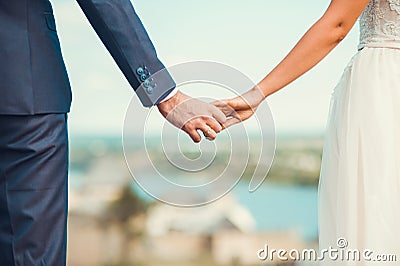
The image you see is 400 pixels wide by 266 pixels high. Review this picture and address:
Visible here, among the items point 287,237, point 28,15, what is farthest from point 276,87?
point 287,237

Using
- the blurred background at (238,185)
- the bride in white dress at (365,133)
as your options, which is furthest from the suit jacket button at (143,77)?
the blurred background at (238,185)

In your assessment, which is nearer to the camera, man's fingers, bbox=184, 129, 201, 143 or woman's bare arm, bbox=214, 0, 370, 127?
woman's bare arm, bbox=214, 0, 370, 127

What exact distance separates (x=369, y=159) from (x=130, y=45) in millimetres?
620

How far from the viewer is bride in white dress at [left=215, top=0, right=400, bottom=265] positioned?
1.77 meters

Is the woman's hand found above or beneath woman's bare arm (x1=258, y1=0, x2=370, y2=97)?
beneath

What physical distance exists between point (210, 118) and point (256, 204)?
1.89 meters

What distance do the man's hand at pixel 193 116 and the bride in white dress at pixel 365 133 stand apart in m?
0.27

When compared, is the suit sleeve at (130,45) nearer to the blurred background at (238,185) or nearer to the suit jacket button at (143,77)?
the suit jacket button at (143,77)

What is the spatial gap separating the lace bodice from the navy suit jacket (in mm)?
580

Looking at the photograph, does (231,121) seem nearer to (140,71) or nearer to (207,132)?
(207,132)

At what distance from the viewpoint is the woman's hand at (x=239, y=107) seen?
1.95m

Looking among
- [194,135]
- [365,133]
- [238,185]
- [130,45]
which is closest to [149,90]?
[130,45]

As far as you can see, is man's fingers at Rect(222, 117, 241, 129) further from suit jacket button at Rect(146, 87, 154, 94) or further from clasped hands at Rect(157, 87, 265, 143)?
suit jacket button at Rect(146, 87, 154, 94)

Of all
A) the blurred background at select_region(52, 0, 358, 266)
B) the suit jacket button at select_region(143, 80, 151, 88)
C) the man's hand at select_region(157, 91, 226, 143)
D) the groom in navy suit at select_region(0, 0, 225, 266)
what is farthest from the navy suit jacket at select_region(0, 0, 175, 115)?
the blurred background at select_region(52, 0, 358, 266)
